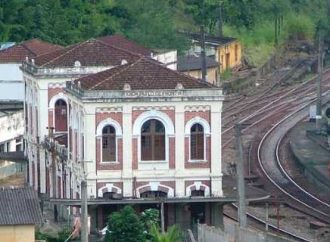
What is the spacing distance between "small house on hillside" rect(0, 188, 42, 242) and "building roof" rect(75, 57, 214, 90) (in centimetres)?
851

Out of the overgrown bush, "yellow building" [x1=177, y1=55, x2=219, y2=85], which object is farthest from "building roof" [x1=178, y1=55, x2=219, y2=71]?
the overgrown bush

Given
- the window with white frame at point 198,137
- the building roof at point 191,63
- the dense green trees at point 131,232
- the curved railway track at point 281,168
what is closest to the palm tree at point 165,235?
the dense green trees at point 131,232

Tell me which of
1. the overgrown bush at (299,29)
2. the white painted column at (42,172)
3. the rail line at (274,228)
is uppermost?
the overgrown bush at (299,29)

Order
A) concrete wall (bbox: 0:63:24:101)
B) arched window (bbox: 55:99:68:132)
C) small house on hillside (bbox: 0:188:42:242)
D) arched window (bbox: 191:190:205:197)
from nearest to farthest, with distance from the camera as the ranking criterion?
1. small house on hillside (bbox: 0:188:42:242)
2. arched window (bbox: 191:190:205:197)
3. arched window (bbox: 55:99:68:132)
4. concrete wall (bbox: 0:63:24:101)

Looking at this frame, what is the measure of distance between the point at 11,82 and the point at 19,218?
25.4 m

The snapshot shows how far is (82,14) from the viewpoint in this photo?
83.9 m

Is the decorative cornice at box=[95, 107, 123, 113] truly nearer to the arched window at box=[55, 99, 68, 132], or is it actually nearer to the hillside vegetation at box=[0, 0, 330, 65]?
the arched window at box=[55, 99, 68, 132]

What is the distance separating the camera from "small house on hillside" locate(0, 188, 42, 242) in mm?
40125

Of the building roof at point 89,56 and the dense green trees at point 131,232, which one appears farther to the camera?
the building roof at point 89,56

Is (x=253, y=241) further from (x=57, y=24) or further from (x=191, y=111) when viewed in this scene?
(x=57, y=24)

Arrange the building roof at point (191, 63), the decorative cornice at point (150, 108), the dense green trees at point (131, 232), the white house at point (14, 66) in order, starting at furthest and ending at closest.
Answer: the building roof at point (191, 63) → the white house at point (14, 66) → the decorative cornice at point (150, 108) → the dense green trees at point (131, 232)

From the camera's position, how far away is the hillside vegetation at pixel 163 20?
80.2m

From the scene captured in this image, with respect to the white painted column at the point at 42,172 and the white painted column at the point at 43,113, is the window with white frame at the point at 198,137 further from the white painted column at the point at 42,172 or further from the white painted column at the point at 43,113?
the white painted column at the point at 42,172

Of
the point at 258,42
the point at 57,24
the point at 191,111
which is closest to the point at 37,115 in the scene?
the point at 191,111
